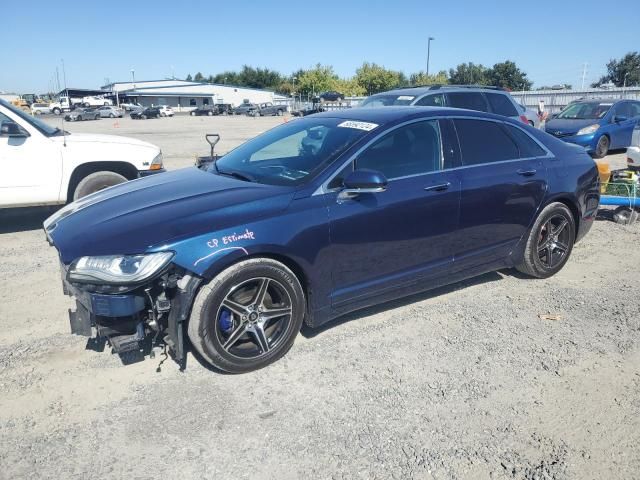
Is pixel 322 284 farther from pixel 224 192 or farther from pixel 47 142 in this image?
pixel 47 142

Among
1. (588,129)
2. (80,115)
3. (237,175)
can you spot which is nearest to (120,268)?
(237,175)

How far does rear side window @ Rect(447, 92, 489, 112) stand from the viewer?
32.7 feet

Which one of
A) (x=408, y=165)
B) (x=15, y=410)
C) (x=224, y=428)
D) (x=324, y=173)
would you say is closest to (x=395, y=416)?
(x=224, y=428)

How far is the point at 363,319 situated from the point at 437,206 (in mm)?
1084

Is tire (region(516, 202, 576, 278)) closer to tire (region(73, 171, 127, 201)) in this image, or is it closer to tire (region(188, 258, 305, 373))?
tire (region(188, 258, 305, 373))

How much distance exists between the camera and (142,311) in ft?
10.1

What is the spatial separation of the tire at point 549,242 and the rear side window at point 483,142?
2.28 ft

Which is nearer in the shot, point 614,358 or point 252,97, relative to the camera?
point 614,358

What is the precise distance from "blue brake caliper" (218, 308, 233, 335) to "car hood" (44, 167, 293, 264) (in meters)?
0.55

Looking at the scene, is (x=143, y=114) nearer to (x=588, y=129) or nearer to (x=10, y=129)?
(x=588, y=129)

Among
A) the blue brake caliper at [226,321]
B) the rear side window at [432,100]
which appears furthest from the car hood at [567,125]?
the blue brake caliper at [226,321]

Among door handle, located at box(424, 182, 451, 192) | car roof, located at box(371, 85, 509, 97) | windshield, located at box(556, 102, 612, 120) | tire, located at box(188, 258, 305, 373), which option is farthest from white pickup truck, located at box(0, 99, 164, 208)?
windshield, located at box(556, 102, 612, 120)

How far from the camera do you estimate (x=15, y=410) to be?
2.96m

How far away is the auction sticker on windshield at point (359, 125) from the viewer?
388 cm
